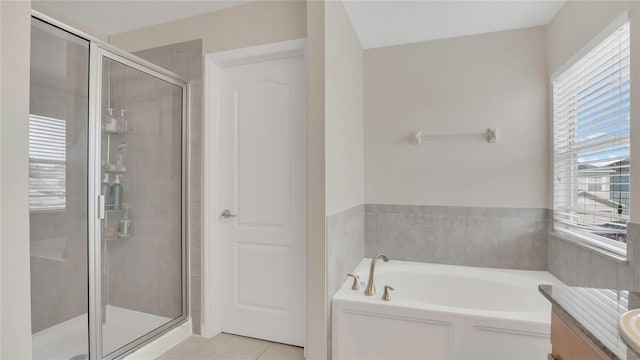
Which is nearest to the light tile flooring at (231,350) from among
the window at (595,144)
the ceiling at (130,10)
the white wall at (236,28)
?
the window at (595,144)

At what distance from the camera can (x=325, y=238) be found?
6.26ft

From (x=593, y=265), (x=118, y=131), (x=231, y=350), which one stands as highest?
(x=118, y=131)

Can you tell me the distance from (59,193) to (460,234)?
2825mm

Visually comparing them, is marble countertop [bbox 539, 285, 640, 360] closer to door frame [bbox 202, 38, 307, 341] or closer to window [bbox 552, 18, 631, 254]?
window [bbox 552, 18, 631, 254]

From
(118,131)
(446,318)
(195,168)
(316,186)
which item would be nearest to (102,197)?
(118,131)

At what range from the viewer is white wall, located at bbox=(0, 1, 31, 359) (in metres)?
1.09

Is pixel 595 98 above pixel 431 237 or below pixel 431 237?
above

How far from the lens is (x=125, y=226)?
218 centimetres

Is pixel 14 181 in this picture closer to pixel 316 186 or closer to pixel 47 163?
pixel 47 163

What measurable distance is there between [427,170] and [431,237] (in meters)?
0.59

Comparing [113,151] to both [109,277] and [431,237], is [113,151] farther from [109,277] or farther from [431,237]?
[431,237]

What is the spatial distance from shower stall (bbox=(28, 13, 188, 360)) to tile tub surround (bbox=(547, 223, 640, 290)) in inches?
105

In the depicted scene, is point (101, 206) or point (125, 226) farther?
point (125, 226)

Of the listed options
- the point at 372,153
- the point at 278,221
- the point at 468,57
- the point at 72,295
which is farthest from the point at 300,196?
the point at 468,57
